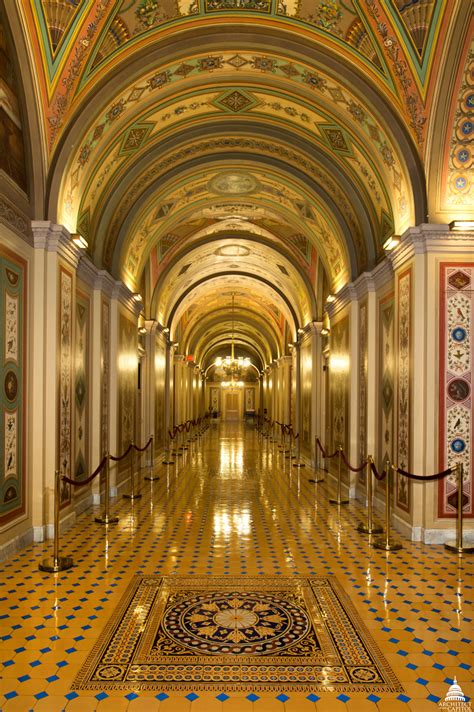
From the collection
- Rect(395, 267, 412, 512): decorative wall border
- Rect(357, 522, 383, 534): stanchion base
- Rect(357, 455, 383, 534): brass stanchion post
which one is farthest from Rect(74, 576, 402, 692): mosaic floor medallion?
Rect(395, 267, 412, 512): decorative wall border

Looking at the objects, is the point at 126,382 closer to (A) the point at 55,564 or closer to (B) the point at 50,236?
(B) the point at 50,236

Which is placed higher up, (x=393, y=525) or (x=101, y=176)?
(x=101, y=176)

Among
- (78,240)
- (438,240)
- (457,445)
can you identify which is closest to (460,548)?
(457,445)

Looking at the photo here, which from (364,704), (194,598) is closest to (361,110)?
(194,598)

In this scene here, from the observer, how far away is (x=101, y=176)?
10.9 m

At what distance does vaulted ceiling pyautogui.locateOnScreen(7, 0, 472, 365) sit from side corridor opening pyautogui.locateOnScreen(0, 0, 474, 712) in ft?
0.15

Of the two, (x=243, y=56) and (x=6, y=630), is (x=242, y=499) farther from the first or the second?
(x=243, y=56)

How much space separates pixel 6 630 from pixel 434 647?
12.6ft

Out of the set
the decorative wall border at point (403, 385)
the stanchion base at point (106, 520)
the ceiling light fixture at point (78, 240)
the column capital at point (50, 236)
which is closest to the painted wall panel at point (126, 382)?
the stanchion base at point (106, 520)

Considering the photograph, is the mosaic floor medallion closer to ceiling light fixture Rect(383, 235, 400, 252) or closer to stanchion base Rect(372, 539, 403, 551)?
stanchion base Rect(372, 539, 403, 551)

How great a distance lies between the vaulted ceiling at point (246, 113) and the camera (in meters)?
7.69

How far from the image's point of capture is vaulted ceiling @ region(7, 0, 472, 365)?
7.69 m

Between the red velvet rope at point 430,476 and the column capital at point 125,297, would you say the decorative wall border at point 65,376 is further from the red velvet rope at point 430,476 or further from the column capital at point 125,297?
the red velvet rope at point 430,476

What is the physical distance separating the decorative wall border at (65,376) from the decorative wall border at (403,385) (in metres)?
5.41
